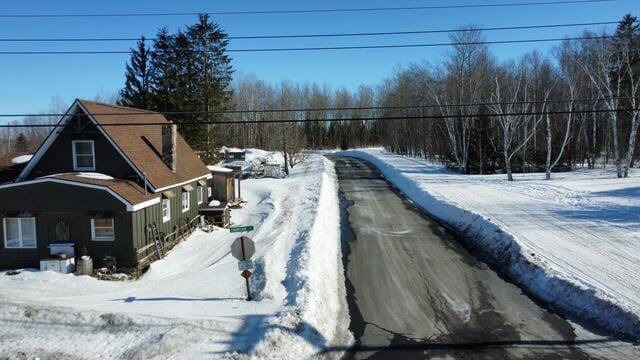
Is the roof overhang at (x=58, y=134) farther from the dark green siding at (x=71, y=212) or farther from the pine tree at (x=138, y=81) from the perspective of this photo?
the pine tree at (x=138, y=81)

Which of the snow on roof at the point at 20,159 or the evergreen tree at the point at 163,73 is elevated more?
the evergreen tree at the point at 163,73

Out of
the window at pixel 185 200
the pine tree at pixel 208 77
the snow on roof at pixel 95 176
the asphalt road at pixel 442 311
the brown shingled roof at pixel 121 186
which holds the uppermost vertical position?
the pine tree at pixel 208 77

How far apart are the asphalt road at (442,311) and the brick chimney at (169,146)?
32.6 ft

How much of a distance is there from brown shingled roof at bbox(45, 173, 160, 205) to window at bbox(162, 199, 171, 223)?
150cm

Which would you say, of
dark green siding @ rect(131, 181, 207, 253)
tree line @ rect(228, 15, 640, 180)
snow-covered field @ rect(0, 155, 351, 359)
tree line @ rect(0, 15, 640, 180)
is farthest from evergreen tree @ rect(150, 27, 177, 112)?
snow-covered field @ rect(0, 155, 351, 359)

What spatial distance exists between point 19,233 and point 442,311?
16.5 meters

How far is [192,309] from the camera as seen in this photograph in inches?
465

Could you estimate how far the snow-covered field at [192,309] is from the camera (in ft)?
31.7

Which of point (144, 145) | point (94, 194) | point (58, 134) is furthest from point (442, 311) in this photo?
point (58, 134)

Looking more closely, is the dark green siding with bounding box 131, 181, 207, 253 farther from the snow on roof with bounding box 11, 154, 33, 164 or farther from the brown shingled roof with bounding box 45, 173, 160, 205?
the snow on roof with bounding box 11, 154, 33, 164

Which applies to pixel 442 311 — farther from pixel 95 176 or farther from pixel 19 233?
pixel 19 233

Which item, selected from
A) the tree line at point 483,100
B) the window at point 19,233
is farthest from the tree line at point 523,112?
the window at point 19,233

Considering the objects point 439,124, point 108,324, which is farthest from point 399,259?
point 439,124

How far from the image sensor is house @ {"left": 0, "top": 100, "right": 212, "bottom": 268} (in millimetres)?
18344
